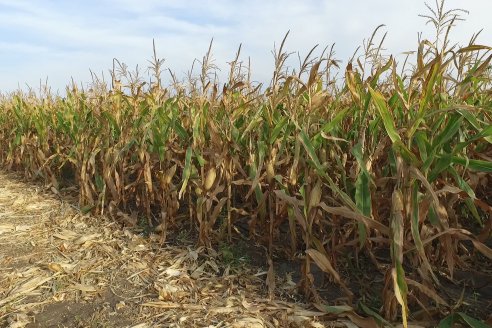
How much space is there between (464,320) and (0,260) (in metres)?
2.82

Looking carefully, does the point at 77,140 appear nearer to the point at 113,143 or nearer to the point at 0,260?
the point at 113,143

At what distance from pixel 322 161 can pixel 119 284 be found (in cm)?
139

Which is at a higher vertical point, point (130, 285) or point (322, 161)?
point (322, 161)

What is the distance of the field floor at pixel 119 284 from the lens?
212 centimetres

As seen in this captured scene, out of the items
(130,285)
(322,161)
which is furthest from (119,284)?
(322,161)

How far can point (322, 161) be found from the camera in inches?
88.3

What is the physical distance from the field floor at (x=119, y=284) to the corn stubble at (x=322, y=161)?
0.63 ft

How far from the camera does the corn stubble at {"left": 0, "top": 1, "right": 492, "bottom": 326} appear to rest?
1812mm

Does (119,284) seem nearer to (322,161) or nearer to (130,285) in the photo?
(130,285)

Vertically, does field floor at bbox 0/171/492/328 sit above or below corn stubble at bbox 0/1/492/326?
below

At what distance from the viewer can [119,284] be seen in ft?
8.14

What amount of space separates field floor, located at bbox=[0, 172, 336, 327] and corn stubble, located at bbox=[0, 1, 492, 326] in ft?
0.63

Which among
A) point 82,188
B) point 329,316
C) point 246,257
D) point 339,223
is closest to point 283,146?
point 339,223

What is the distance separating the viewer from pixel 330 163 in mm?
2281
